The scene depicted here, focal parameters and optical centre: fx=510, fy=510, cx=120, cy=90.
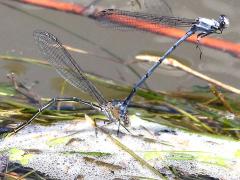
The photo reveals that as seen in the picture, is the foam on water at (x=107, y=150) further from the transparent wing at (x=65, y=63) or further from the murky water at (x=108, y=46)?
the murky water at (x=108, y=46)

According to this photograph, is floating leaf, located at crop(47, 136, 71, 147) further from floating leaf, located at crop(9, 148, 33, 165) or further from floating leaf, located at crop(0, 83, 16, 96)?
floating leaf, located at crop(0, 83, 16, 96)

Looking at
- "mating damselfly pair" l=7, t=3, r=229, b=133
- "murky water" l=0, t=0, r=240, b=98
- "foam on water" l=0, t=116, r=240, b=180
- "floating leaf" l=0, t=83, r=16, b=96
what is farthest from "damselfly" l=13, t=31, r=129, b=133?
"murky water" l=0, t=0, r=240, b=98

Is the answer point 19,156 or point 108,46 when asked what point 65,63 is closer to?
point 19,156

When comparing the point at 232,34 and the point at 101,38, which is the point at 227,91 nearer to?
the point at 232,34

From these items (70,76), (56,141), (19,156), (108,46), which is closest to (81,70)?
(70,76)

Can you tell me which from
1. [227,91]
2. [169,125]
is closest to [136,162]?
[169,125]
